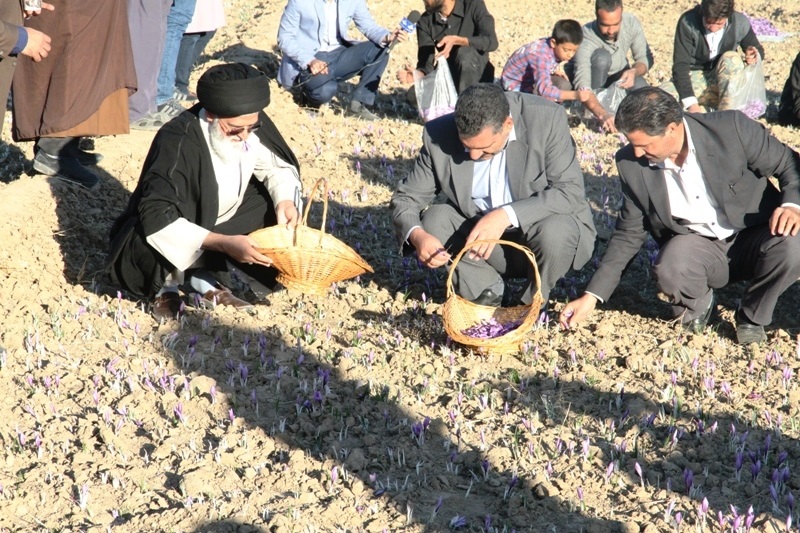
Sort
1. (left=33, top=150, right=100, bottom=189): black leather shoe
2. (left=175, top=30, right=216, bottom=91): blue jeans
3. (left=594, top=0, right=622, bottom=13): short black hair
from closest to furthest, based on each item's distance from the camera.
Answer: (left=33, top=150, right=100, bottom=189): black leather shoe, (left=175, top=30, right=216, bottom=91): blue jeans, (left=594, top=0, right=622, bottom=13): short black hair

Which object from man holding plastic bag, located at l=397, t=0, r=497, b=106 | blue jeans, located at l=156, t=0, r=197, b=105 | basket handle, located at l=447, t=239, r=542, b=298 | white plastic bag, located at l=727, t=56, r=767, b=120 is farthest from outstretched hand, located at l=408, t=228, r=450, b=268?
white plastic bag, located at l=727, t=56, r=767, b=120

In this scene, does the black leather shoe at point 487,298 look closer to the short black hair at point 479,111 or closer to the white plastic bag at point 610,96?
the short black hair at point 479,111

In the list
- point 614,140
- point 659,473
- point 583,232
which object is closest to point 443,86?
point 614,140

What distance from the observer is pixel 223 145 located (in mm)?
5062

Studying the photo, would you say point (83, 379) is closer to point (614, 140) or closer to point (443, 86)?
point (443, 86)

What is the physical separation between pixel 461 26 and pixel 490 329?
4.41 meters

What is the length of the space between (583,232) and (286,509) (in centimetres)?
239

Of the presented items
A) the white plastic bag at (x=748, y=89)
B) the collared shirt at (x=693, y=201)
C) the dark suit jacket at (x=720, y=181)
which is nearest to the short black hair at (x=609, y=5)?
the white plastic bag at (x=748, y=89)

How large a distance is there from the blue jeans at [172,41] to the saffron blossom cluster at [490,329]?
384 centimetres

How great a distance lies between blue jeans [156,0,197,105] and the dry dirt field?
1.70 meters

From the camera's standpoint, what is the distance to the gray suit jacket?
5109 mm

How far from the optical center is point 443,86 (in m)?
8.55

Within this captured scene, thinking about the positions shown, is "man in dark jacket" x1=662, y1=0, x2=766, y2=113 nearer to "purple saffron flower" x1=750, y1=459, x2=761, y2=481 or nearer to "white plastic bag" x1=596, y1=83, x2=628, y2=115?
"white plastic bag" x1=596, y1=83, x2=628, y2=115

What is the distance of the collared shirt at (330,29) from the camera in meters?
8.93
